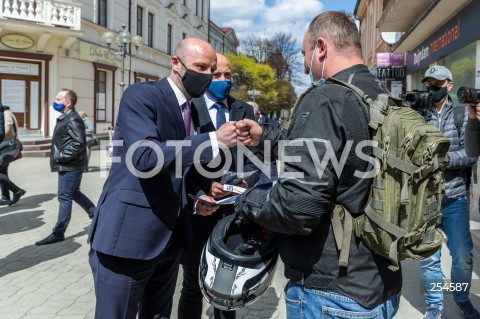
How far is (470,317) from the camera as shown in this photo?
3.64m

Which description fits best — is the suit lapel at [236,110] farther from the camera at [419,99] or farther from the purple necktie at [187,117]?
the camera at [419,99]

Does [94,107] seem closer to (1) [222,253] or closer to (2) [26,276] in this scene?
(2) [26,276]

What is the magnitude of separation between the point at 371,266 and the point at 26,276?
13.5 feet

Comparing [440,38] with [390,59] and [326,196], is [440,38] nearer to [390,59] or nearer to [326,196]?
[390,59]

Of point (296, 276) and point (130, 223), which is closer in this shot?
point (296, 276)

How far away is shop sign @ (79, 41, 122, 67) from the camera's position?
20.0 meters

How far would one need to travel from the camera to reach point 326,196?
1.64 m

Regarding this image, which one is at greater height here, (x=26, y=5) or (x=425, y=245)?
(x=26, y=5)

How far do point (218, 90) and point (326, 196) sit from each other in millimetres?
1913

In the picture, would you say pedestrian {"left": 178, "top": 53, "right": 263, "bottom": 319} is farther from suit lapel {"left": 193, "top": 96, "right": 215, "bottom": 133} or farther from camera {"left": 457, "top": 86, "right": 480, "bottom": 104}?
camera {"left": 457, "top": 86, "right": 480, "bottom": 104}

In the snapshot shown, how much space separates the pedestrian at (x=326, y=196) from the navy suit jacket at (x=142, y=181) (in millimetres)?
520

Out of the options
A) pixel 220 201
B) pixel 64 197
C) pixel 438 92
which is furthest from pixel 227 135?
pixel 64 197

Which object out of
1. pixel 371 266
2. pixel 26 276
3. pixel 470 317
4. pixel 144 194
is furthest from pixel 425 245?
pixel 26 276

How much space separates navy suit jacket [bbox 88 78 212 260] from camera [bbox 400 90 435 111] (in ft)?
6.07
